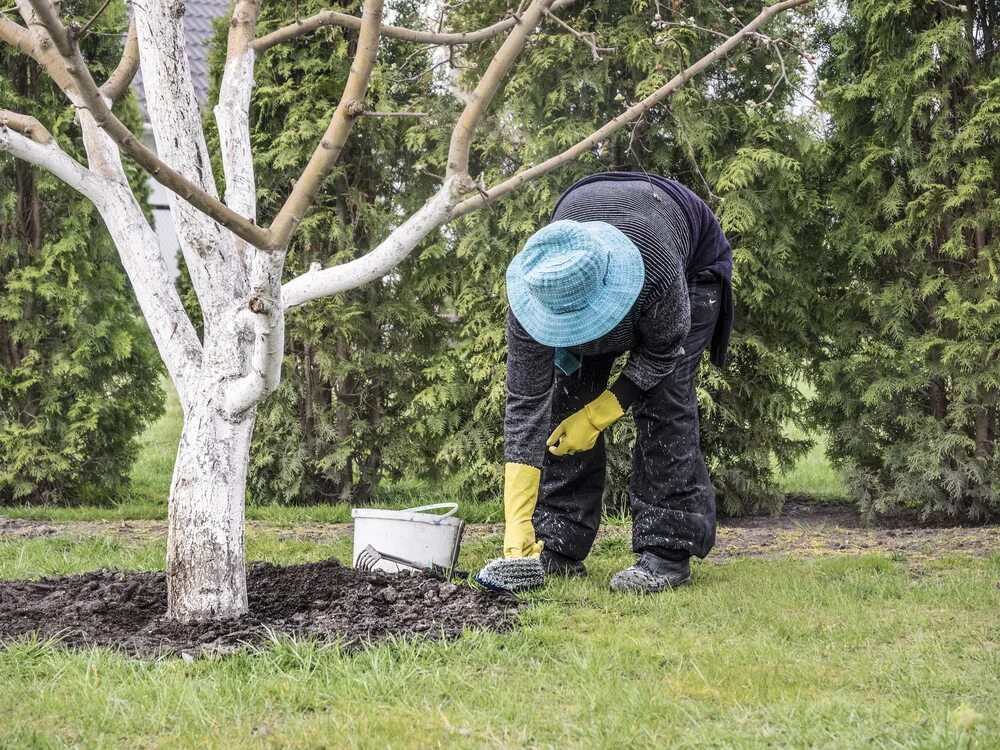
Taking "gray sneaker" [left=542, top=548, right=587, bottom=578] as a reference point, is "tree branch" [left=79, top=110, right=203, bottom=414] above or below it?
above

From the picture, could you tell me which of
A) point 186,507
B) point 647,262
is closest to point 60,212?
point 186,507

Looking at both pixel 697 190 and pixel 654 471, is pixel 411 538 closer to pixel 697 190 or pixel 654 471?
pixel 654 471

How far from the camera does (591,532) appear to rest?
13.3 feet

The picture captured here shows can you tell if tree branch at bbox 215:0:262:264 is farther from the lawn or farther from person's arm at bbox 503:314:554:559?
the lawn

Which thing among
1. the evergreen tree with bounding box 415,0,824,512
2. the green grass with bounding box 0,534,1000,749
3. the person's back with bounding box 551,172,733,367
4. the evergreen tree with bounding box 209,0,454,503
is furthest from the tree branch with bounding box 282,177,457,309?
the evergreen tree with bounding box 209,0,454,503

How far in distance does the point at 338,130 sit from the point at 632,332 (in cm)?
132

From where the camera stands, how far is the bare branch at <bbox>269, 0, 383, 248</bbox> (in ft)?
8.82

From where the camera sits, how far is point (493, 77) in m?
2.98

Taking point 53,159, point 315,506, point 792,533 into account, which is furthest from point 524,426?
point 315,506

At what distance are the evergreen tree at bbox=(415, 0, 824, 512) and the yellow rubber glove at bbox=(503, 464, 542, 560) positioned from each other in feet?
6.17

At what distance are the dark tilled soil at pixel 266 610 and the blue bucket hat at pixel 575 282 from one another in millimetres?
937

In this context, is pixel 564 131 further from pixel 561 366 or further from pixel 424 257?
pixel 561 366

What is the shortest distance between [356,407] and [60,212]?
234 centimetres

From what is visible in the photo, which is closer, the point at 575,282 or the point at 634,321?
the point at 575,282
